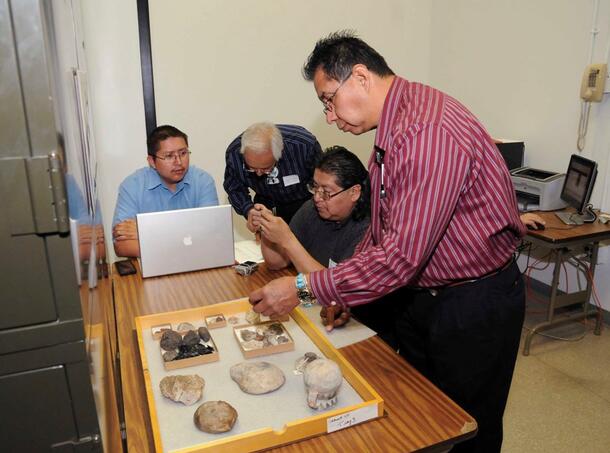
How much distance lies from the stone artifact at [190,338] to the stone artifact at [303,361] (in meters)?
0.29

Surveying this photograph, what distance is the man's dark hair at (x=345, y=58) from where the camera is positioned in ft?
4.06

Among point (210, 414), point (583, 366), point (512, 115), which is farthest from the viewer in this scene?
point (512, 115)

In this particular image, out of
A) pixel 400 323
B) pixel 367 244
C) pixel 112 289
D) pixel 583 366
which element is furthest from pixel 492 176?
pixel 583 366

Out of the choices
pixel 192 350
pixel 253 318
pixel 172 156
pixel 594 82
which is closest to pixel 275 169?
pixel 172 156

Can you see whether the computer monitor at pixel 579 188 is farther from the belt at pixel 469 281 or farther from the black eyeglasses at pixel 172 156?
the black eyeglasses at pixel 172 156

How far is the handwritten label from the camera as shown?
101 cm

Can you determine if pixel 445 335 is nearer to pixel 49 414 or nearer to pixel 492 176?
pixel 492 176

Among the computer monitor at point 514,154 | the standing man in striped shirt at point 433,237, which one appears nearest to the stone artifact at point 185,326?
the standing man in striped shirt at point 433,237

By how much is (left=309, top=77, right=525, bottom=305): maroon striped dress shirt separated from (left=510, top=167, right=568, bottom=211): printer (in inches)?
73.5

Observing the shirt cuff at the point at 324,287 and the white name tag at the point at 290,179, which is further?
the white name tag at the point at 290,179

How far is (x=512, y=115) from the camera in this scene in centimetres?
355

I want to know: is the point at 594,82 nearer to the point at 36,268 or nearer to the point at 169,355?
the point at 169,355

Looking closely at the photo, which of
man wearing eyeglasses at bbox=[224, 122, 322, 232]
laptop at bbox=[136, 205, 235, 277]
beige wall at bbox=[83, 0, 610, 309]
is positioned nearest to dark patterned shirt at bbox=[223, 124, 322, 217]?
man wearing eyeglasses at bbox=[224, 122, 322, 232]

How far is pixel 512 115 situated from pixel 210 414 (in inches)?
130
